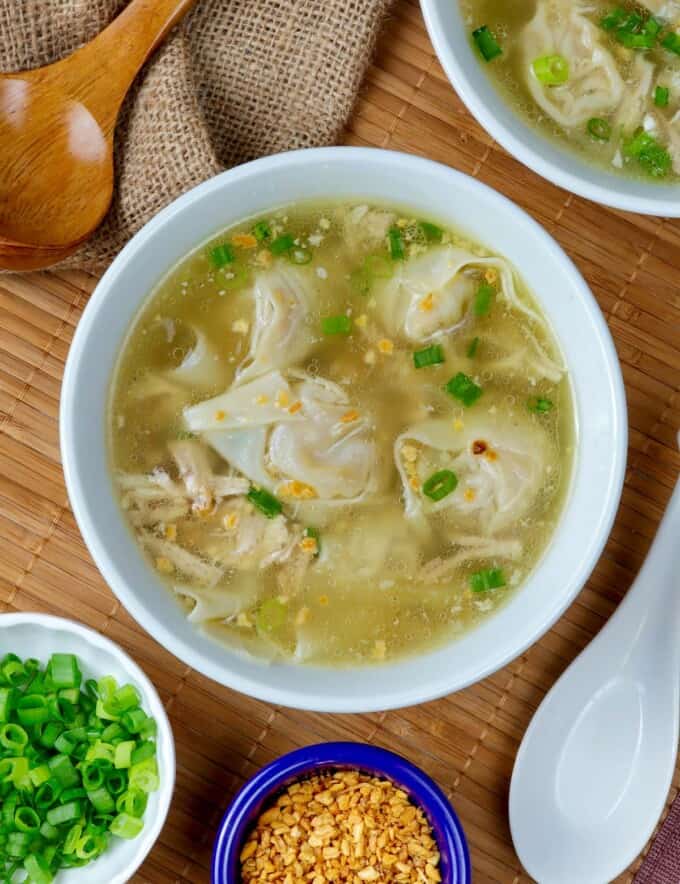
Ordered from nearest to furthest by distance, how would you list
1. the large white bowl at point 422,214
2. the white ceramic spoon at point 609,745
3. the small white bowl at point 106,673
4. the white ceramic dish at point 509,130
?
1. the large white bowl at point 422,214
2. the white ceramic dish at point 509,130
3. the small white bowl at point 106,673
4. the white ceramic spoon at point 609,745

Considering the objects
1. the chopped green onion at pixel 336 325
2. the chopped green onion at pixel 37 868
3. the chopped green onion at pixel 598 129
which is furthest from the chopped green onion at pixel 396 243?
the chopped green onion at pixel 37 868

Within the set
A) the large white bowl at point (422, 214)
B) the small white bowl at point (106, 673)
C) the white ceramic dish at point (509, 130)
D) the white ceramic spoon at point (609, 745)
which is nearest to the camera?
the large white bowl at point (422, 214)

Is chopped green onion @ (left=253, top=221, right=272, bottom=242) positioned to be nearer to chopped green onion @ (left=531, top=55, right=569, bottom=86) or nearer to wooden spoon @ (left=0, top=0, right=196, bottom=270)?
wooden spoon @ (left=0, top=0, right=196, bottom=270)

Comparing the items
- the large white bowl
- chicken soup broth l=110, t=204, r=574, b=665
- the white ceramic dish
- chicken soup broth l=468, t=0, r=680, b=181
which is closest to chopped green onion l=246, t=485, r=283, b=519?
chicken soup broth l=110, t=204, r=574, b=665

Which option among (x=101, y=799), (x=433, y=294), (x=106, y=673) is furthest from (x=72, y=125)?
(x=101, y=799)

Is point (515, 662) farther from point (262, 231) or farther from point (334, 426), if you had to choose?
point (262, 231)

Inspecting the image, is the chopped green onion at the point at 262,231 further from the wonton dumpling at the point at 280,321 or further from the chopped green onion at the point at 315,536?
the chopped green onion at the point at 315,536
